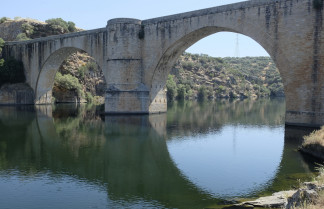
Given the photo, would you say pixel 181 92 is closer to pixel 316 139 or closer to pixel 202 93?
pixel 202 93

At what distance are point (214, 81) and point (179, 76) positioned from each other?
415 inches

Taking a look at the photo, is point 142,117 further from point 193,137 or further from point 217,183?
point 217,183

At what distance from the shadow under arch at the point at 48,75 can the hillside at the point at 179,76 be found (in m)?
2.21

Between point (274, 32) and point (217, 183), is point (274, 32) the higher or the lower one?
the higher one

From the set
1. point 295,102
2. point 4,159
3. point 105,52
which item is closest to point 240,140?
point 295,102

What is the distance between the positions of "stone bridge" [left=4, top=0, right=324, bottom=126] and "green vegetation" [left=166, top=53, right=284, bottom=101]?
88.4 feet

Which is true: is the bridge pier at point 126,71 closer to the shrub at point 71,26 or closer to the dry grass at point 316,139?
the dry grass at point 316,139

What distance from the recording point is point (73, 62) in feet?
149

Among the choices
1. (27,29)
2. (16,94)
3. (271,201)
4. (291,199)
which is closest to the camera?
(291,199)

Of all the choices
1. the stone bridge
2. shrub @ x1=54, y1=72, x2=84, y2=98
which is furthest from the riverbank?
shrub @ x1=54, y1=72, x2=84, y2=98

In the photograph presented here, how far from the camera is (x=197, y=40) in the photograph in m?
24.9

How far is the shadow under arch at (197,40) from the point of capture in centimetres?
1888

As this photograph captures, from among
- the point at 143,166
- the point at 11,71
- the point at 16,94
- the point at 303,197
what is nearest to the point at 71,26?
the point at 11,71

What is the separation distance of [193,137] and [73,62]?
108ft
